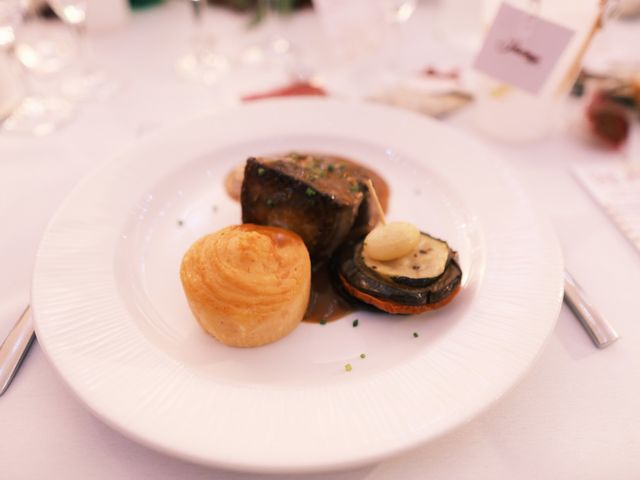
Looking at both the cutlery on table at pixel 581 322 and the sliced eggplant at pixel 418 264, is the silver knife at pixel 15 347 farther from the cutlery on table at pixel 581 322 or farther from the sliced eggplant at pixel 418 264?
the sliced eggplant at pixel 418 264

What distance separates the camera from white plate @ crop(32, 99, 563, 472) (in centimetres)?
124

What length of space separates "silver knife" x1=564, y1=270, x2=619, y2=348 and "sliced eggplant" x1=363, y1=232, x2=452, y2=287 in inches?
16.7

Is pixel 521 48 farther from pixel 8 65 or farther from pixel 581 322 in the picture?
pixel 8 65

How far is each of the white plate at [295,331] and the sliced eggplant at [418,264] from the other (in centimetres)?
14

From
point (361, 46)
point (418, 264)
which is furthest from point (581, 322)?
point (361, 46)

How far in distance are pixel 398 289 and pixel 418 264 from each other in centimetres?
12

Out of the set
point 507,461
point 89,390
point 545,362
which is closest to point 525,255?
point 545,362

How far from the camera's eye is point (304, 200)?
5.83 feet

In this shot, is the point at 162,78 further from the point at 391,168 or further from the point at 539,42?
the point at 539,42

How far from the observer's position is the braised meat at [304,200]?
177cm

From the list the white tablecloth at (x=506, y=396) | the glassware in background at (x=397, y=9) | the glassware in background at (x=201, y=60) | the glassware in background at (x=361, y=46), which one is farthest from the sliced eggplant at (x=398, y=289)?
the glassware in background at (x=201, y=60)

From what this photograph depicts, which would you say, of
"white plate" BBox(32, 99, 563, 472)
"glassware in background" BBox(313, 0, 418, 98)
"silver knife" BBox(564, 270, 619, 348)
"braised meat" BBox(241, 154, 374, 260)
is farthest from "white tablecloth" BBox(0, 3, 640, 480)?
"braised meat" BBox(241, 154, 374, 260)

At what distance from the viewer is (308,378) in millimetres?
1478

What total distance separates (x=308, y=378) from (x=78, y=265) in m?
0.84
